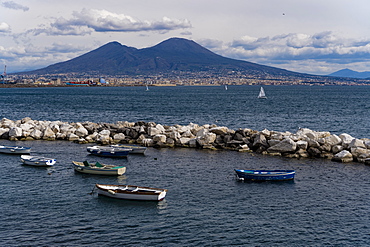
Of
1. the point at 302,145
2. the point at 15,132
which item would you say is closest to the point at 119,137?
the point at 15,132

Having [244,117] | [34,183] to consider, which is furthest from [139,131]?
[244,117]

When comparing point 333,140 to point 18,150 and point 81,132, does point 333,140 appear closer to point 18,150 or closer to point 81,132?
point 81,132

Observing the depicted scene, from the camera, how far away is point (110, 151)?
1694 inches

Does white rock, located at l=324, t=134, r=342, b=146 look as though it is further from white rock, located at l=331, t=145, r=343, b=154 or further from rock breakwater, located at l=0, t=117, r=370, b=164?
white rock, located at l=331, t=145, r=343, b=154

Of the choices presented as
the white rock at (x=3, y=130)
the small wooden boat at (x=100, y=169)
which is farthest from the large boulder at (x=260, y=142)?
the white rock at (x=3, y=130)

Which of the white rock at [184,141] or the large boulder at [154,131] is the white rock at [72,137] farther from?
the white rock at [184,141]

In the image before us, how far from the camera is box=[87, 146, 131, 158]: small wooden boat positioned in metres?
42.7

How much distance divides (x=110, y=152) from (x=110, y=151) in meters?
0.11

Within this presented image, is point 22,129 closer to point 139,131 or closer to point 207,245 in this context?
point 139,131

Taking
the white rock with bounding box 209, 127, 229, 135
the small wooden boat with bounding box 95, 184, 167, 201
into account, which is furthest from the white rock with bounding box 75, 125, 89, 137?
the small wooden boat with bounding box 95, 184, 167, 201

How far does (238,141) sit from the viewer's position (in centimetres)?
4694

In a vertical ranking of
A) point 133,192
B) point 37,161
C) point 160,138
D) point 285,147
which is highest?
point 285,147

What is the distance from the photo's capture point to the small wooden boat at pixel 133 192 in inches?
1107

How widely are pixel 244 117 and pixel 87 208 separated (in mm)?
59581
